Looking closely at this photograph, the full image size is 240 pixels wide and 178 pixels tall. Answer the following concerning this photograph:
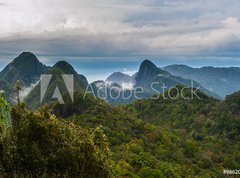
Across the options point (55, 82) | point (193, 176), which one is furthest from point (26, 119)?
point (55, 82)

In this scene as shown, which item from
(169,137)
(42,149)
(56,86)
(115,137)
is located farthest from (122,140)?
(56,86)

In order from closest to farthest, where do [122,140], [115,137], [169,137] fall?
[115,137], [122,140], [169,137]

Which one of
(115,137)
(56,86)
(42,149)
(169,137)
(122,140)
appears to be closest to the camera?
(42,149)

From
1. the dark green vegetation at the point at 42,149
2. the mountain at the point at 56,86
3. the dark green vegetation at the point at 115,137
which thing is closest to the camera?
the dark green vegetation at the point at 42,149

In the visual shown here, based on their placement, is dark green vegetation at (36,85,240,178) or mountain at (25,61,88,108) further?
mountain at (25,61,88,108)

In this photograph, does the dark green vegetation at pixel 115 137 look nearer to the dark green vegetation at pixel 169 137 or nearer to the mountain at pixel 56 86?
the dark green vegetation at pixel 169 137

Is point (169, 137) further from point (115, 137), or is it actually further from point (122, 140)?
point (115, 137)

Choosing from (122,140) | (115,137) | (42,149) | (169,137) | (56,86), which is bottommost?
(169,137)

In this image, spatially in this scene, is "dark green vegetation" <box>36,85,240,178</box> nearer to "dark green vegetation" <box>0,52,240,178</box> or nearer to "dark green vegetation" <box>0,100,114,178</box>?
"dark green vegetation" <box>0,52,240,178</box>

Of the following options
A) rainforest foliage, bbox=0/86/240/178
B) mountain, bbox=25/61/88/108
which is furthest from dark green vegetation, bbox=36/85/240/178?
mountain, bbox=25/61/88/108

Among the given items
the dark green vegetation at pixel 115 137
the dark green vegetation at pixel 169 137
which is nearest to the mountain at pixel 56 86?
the dark green vegetation at pixel 115 137

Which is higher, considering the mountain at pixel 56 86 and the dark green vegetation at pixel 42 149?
the dark green vegetation at pixel 42 149
